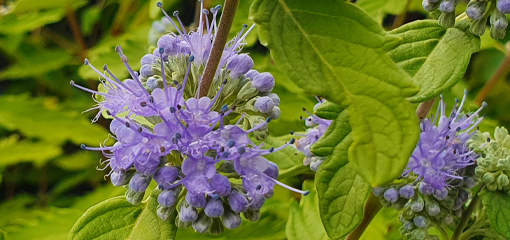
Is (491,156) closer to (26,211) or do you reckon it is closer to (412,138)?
(412,138)

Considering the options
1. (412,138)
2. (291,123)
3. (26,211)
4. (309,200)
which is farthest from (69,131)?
(412,138)

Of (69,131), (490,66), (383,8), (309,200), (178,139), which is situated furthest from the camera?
(490,66)

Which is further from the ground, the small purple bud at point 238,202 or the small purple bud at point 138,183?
the small purple bud at point 138,183

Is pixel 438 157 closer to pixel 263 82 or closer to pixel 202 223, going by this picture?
pixel 263 82

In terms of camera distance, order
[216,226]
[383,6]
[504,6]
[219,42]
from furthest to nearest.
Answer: [383,6] → [216,226] → [504,6] → [219,42]

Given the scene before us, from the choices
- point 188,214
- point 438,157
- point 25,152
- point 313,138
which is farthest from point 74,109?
point 438,157

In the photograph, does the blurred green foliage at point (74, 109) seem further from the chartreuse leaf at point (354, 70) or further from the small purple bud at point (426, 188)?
the chartreuse leaf at point (354, 70)

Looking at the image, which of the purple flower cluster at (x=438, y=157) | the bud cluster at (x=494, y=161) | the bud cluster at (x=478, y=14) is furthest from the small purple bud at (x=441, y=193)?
the bud cluster at (x=478, y=14)
